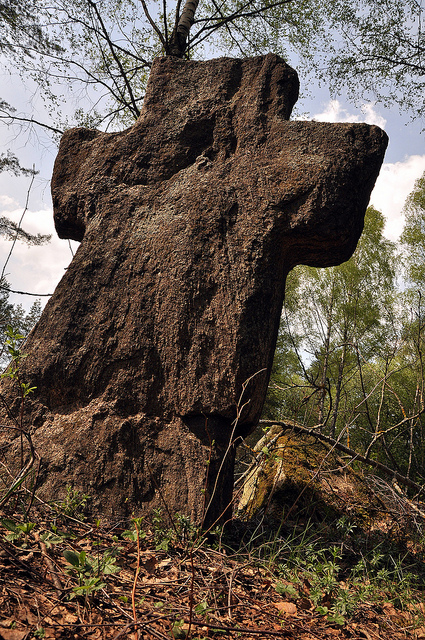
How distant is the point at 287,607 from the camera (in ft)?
6.69

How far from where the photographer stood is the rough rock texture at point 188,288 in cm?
286

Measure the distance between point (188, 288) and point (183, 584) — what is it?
5.94ft

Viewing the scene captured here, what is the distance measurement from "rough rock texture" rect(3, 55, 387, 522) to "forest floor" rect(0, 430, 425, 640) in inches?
12.7

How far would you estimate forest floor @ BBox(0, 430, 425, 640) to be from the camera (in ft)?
4.95

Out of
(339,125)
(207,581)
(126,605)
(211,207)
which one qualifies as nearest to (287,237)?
(211,207)

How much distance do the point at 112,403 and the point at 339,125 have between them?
2618 millimetres

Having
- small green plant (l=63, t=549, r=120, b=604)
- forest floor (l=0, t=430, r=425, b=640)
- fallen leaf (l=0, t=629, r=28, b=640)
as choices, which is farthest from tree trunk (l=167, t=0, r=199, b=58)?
fallen leaf (l=0, t=629, r=28, b=640)

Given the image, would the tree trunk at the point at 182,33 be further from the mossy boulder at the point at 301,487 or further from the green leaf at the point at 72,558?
the green leaf at the point at 72,558

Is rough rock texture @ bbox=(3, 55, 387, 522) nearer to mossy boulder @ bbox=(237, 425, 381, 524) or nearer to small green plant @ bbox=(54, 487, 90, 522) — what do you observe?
small green plant @ bbox=(54, 487, 90, 522)

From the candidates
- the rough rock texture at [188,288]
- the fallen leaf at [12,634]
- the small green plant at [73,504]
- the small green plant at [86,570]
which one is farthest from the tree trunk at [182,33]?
the fallen leaf at [12,634]

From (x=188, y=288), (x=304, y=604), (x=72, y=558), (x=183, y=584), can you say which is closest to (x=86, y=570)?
(x=72, y=558)

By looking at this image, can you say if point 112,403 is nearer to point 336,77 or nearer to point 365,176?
point 365,176

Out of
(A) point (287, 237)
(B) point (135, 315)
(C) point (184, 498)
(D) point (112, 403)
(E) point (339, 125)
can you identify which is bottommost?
(C) point (184, 498)

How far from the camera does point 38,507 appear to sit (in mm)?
2572
